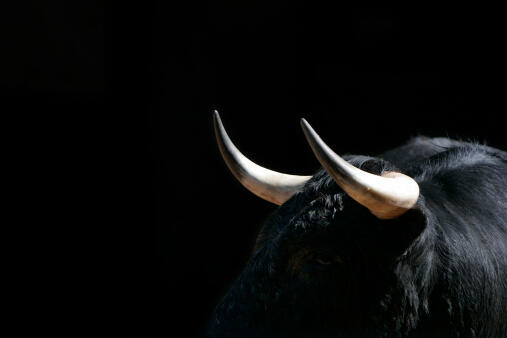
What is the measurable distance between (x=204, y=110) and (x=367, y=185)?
287 cm

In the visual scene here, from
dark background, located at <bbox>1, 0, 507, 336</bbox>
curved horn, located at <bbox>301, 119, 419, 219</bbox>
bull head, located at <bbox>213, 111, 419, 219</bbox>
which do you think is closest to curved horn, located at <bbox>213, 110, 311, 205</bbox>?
bull head, located at <bbox>213, 111, 419, 219</bbox>

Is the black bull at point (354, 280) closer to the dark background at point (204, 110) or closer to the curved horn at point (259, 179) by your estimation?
the curved horn at point (259, 179)

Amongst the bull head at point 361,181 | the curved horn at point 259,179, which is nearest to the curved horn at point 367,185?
the bull head at point 361,181

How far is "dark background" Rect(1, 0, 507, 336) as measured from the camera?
4.24m

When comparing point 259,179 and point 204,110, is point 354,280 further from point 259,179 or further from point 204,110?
point 204,110

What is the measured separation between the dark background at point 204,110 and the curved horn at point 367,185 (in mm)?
2778

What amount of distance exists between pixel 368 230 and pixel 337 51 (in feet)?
10.0

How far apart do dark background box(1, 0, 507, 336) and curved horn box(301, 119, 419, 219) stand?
9.12ft

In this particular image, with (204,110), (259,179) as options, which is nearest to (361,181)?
(259,179)

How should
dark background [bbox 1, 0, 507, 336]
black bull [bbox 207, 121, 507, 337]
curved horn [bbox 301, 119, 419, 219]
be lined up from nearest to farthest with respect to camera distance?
curved horn [bbox 301, 119, 419, 219] → black bull [bbox 207, 121, 507, 337] → dark background [bbox 1, 0, 507, 336]

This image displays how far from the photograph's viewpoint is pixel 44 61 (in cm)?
395

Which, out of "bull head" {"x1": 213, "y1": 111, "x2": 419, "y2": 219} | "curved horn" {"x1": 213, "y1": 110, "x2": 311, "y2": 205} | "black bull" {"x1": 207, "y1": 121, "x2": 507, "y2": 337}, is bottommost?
"black bull" {"x1": 207, "y1": 121, "x2": 507, "y2": 337}

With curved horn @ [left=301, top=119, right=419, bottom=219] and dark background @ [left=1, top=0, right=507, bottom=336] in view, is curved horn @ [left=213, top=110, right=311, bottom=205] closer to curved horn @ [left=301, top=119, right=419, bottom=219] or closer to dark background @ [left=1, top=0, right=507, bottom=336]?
curved horn @ [left=301, top=119, right=419, bottom=219]

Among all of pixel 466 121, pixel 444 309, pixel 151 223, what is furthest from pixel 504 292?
pixel 151 223
